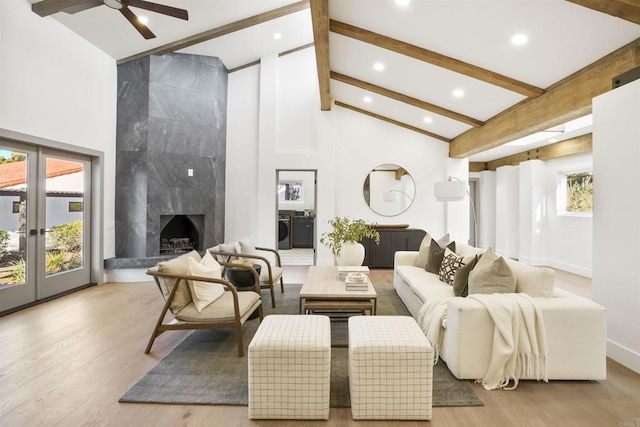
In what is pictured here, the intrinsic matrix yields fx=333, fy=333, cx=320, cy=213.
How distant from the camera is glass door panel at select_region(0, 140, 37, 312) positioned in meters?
3.75

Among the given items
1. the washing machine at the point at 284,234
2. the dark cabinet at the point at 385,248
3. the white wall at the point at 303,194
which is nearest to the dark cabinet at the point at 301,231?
the washing machine at the point at 284,234

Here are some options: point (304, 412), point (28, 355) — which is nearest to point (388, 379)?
point (304, 412)

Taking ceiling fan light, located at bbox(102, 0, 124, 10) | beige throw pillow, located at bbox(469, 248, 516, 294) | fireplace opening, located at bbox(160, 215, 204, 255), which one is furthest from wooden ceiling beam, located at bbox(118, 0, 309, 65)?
beige throw pillow, located at bbox(469, 248, 516, 294)

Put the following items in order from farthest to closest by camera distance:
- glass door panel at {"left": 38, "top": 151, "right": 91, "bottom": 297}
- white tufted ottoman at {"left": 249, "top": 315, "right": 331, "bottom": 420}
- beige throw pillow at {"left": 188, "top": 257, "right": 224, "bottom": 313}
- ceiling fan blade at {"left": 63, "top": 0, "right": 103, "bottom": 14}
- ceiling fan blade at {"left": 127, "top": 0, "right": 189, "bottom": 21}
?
1. glass door panel at {"left": 38, "top": 151, "right": 91, "bottom": 297}
2. ceiling fan blade at {"left": 63, "top": 0, "right": 103, "bottom": 14}
3. ceiling fan blade at {"left": 127, "top": 0, "right": 189, "bottom": 21}
4. beige throw pillow at {"left": 188, "top": 257, "right": 224, "bottom": 313}
5. white tufted ottoman at {"left": 249, "top": 315, "right": 331, "bottom": 420}

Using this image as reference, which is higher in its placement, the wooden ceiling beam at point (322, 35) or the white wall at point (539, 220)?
the wooden ceiling beam at point (322, 35)

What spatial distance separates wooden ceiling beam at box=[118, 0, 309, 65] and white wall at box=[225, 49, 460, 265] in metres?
1.42

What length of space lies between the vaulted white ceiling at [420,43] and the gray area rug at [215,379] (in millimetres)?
2985

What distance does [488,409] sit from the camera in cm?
200

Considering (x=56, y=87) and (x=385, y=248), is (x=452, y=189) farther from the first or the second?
(x=56, y=87)

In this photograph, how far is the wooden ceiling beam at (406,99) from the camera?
552 centimetres

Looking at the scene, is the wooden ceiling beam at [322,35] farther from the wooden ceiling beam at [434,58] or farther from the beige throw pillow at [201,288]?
A: the beige throw pillow at [201,288]

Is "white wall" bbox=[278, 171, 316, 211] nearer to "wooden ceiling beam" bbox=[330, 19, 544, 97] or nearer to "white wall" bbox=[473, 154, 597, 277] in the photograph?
"white wall" bbox=[473, 154, 597, 277]

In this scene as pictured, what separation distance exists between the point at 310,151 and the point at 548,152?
189 inches

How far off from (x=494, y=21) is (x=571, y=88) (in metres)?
1.07
